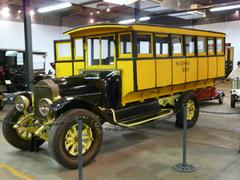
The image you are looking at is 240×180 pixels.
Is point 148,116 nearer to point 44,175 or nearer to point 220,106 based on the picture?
point 44,175

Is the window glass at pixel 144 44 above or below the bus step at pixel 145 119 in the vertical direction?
above

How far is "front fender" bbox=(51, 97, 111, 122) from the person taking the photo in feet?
13.2

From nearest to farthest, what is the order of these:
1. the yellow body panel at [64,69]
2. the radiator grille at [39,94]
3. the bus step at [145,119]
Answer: the radiator grille at [39,94] → the bus step at [145,119] → the yellow body panel at [64,69]

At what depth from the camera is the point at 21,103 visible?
461 centimetres

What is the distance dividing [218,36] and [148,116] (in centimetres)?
330

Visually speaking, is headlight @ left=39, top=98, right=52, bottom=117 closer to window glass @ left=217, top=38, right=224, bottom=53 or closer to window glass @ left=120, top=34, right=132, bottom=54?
window glass @ left=120, top=34, right=132, bottom=54

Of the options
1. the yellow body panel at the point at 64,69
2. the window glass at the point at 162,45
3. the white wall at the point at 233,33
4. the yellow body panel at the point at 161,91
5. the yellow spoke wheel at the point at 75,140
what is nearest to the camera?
the yellow spoke wheel at the point at 75,140

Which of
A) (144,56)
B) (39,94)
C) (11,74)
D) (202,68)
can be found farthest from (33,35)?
(39,94)

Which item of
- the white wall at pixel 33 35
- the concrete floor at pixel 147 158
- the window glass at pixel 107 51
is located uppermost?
the white wall at pixel 33 35

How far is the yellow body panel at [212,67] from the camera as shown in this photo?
279 inches

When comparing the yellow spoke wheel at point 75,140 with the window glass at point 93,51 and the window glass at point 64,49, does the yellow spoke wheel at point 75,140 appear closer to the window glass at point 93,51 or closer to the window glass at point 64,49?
the window glass at point 93,51

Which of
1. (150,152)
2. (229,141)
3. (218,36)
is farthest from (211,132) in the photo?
(218,36)

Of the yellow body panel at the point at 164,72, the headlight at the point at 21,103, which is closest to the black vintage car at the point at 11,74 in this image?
the headlight at the point at 21,103

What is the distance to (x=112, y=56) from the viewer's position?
5266 mm
